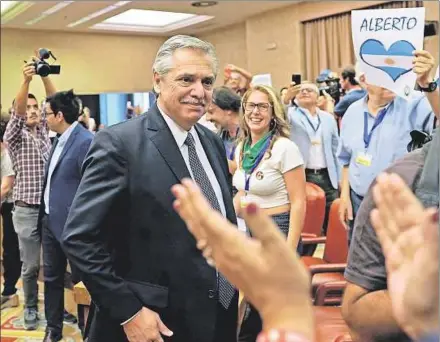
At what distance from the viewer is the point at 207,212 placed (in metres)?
0.53

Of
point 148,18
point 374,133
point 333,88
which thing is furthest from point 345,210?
point 148,18

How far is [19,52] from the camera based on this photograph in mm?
9789

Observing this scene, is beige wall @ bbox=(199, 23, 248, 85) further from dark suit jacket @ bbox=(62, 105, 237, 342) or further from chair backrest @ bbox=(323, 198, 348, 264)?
dark suit jacket @ bbox=(62, 105, 237, 342)

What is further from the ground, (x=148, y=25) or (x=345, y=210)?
(x=148, y=25)

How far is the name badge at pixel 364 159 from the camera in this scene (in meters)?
2.82

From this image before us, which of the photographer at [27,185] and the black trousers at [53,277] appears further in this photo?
the photographer at [27,185]

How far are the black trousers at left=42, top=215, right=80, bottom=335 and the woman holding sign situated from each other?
3.88 feet

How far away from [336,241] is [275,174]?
1.96 ft

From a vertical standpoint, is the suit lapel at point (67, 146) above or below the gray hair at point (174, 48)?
below

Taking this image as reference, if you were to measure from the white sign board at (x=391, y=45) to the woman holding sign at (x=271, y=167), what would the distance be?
17.3 inches

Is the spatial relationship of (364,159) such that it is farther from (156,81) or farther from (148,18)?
(148,18)

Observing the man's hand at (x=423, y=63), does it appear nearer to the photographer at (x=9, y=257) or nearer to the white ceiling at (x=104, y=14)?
the photographer at (x=9, y=257)

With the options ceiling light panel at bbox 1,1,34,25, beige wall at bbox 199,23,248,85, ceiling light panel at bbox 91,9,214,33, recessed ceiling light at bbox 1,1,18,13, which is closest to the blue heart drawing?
ceiling light panel at bbox 1,1,34,25

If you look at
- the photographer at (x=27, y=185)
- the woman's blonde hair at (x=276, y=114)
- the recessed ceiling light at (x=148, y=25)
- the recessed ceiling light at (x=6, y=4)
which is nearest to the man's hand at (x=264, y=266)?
the woman's blonde hair at (x=276, y=114)
